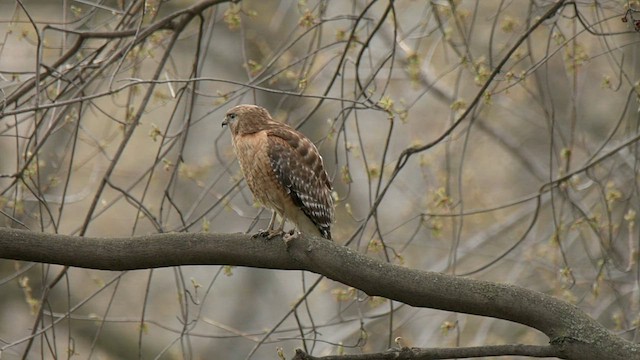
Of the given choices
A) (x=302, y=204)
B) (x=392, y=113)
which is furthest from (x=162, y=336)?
(x=392, y=113)

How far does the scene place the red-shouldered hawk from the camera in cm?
564

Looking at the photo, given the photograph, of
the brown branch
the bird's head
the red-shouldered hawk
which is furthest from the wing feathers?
the brown branch

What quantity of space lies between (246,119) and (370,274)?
206cm

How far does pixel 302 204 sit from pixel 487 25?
18.1ft

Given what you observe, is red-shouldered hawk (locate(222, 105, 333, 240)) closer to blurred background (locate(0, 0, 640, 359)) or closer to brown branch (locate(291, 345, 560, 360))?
blurred background (locate(0, 0, 640, 359))

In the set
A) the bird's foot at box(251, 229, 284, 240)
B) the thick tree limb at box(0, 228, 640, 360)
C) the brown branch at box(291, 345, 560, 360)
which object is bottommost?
the brown branch at box(291, 345, 560, 360)

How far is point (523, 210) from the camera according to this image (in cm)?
928

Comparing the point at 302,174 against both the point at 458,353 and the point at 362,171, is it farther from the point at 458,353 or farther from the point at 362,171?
the point at 362,171

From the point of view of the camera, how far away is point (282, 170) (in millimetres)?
5621

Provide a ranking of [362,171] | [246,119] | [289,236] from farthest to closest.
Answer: [362,171] → [246,119] → [289,236]

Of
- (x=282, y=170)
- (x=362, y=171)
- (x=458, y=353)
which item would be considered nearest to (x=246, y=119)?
(x=282, y=170)

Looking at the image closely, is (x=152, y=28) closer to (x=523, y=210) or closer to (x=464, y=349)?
(x=464, y=349)

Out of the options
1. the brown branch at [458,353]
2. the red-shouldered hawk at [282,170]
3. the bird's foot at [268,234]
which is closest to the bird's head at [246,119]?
the red-shouldered hawk at [282,170]

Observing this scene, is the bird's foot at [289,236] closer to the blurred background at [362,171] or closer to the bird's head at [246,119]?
the bird's head at [246,119]
